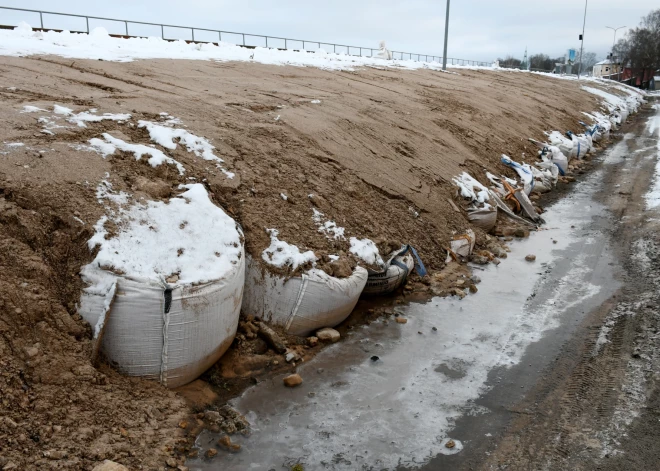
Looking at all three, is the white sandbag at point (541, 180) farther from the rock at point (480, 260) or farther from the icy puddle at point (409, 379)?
the rock at point (480, 260)

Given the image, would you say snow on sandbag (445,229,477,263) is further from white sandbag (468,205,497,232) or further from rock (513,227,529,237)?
rock (513,227,529,237)

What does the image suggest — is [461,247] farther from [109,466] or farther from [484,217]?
[109,466]

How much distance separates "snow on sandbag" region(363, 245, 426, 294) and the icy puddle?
0.29 meters

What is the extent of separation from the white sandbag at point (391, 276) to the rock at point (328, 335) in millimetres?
774

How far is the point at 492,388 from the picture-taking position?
14.4 feet

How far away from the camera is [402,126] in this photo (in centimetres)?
966

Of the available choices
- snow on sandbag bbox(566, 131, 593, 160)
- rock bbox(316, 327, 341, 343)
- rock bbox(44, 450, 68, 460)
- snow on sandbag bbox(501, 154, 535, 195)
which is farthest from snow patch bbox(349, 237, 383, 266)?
snow on sandbag bbox(566, 131, 593, 160)

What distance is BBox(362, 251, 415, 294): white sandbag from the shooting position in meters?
5.66

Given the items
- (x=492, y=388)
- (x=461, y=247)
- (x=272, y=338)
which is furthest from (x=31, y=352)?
(x=461, y=247)

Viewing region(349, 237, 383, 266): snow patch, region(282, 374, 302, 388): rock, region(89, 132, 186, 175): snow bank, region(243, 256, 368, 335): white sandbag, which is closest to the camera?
region(282, 374, 302, 388): rock

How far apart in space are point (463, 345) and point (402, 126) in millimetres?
5404

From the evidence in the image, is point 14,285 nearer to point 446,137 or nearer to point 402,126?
point 402,126

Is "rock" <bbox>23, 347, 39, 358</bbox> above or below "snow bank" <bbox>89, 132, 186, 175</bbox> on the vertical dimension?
below

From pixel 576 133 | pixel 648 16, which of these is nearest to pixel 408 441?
pixel 576 133
